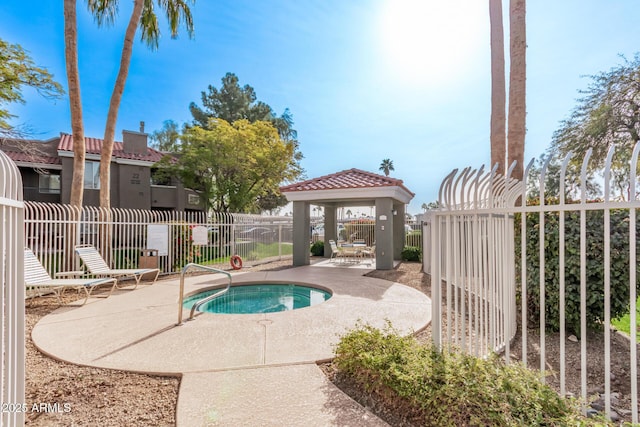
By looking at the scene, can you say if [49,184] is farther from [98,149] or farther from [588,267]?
[588,267]

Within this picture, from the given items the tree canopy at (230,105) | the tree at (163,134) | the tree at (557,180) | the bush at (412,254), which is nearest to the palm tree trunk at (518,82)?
the tree at (557,180)

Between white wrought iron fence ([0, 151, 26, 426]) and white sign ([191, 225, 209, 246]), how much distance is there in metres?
10.7

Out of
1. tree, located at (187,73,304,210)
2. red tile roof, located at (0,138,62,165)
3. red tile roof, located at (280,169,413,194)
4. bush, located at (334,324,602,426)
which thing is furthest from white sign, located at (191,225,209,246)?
tree, located at (187,73,304,210)

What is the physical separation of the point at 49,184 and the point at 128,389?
86.7ft

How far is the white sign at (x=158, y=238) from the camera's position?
1126 cm

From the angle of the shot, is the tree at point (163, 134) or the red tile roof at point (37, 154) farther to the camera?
the tree at point (163, 134)

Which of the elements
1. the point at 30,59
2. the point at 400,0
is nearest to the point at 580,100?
the point at 400,0

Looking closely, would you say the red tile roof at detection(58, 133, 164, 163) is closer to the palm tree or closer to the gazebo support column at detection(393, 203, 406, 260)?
the gazebo support column at detection(393, 203, 406, 260)

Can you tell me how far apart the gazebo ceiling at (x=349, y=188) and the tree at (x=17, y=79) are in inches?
396

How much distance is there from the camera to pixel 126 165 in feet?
75.5

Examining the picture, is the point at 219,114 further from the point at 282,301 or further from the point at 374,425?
the point at 374,425

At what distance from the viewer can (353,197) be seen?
12914 millimetres

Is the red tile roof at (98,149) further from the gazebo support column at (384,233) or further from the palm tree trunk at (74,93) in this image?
the gazebo support column at (384,233)

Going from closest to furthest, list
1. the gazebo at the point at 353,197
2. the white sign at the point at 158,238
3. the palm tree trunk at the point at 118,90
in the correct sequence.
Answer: the white sign at the point at 158,238 → the palm tree trunk at the point at 118,90 → the gazebo at the point at 353,197
